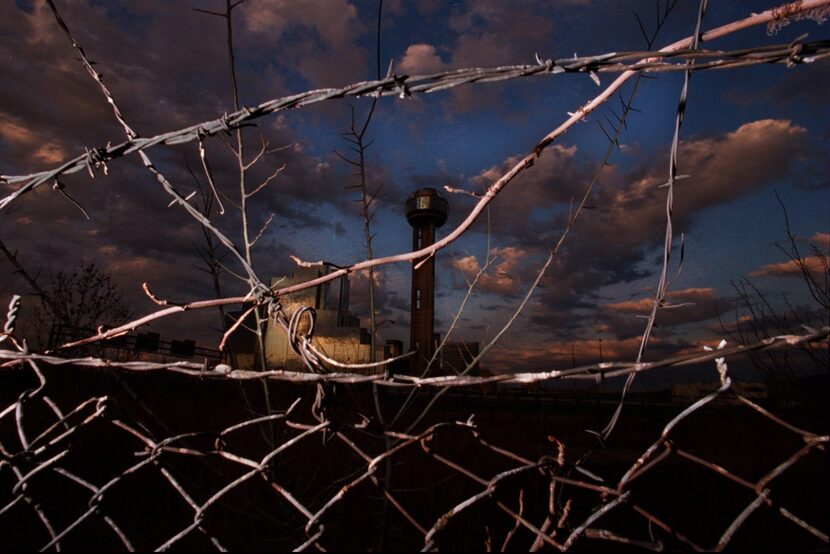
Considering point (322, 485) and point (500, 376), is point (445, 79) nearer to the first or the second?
point (500, 376)

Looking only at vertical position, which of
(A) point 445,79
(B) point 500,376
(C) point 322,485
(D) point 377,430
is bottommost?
(C) point 322,485

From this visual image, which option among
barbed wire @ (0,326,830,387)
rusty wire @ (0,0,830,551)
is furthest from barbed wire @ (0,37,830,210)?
barbed wire @ (0,326,830,387)

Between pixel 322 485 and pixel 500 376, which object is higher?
pixel 500 376

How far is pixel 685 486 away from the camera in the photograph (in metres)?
4.74

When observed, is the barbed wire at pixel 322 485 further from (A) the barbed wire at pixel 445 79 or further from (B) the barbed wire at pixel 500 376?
(A) the barbed wire at pixel 445 79

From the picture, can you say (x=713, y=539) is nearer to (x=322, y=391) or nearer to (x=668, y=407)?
(x=322, y=391)

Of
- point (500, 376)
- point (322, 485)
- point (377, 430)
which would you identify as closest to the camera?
point (500, 376)

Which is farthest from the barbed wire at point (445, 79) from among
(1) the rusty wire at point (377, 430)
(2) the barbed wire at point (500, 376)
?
(2) the barbed wire at point (500, 376)

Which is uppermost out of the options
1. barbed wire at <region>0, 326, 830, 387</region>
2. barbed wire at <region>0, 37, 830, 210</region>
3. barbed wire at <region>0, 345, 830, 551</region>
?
barbed wire at <region>0, 37, 830, 210</region>

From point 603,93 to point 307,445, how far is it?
13.1 ft

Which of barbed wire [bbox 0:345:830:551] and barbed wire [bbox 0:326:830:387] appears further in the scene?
barbed wire [bbox 0:345:830:551]

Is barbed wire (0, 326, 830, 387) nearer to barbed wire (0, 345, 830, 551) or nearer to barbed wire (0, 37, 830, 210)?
barbed wire (0, 345, 830, 551)

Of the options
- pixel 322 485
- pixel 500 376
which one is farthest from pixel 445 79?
pixel 322 485

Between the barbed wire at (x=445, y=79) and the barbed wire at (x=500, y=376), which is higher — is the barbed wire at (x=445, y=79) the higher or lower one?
the higher one
